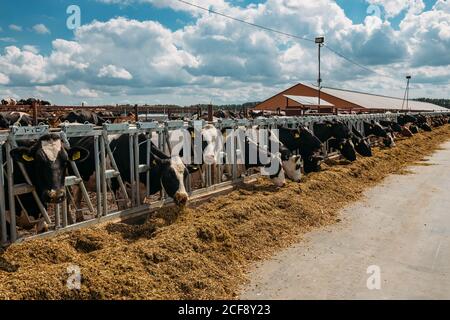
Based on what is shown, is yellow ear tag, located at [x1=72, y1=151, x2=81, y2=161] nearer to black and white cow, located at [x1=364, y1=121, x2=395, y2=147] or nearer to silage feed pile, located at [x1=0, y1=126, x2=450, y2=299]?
silage feed pile, located at [x1=0, y1=126, x2=450, y2=299]

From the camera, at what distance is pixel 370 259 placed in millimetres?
6688

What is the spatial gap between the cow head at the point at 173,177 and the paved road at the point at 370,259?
207cm

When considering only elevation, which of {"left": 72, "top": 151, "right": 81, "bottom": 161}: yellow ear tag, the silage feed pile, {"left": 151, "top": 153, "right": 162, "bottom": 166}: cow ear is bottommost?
the silage feed pile

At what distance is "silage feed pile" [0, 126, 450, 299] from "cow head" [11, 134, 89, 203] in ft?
2.17

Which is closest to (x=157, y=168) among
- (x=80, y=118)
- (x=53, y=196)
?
(x=53, y=196)

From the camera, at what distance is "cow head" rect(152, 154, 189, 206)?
26.1 feet

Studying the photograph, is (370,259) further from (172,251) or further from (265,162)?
(265,162)

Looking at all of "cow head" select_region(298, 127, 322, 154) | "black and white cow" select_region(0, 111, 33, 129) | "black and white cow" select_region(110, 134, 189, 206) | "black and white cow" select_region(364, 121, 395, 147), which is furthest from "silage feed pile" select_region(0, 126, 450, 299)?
"black and white cow" select_region(364, 121, 395, 147)

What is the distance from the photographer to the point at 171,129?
9.54m

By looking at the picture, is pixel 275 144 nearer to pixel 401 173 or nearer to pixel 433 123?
pixel 401 173
